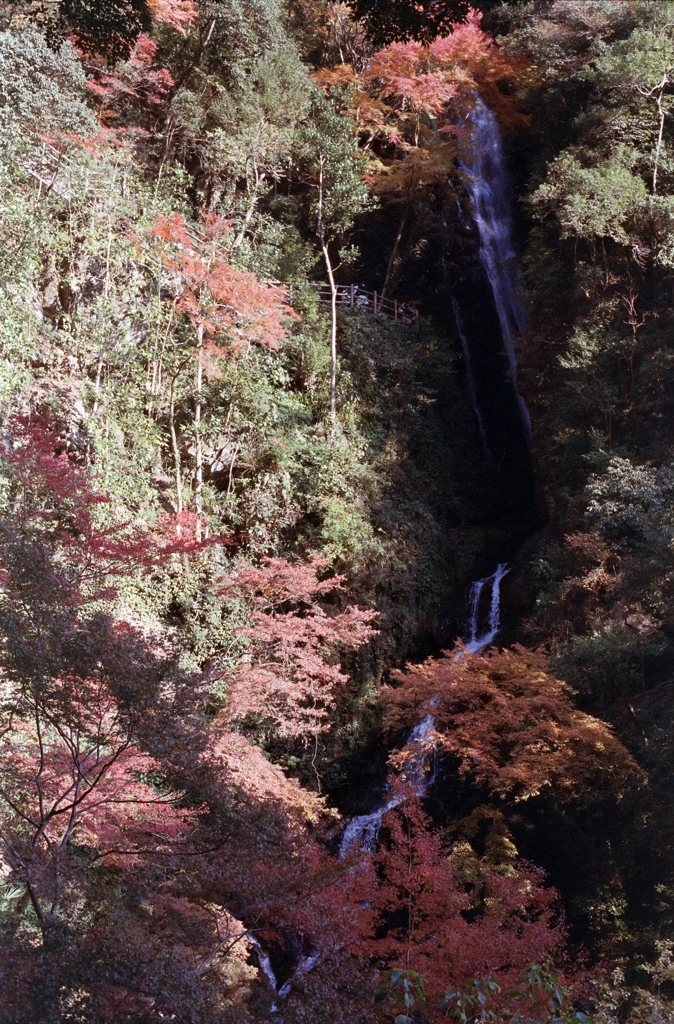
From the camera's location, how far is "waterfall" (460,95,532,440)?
1453 cm

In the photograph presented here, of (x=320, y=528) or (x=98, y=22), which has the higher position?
(x=98, y=22)

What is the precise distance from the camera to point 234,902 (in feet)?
17.6

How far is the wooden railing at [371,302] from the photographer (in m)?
13.2

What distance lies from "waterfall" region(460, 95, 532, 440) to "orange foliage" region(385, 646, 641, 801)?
27.8 feet

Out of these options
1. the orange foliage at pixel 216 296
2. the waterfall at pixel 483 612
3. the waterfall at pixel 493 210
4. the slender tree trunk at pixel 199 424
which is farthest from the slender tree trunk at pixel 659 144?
the slender tree trunk at pixel 199 424

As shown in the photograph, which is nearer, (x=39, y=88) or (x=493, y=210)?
(x=39, y=88)

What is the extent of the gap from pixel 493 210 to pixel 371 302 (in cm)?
409

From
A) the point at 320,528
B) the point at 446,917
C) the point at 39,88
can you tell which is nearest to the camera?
the point at 446,917

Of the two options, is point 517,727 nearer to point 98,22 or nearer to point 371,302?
point 98,22

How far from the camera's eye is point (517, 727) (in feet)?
23.4

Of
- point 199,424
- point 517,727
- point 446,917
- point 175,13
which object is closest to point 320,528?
point 199,424

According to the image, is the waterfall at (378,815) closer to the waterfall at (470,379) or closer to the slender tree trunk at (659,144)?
the waterfall at (470,379)

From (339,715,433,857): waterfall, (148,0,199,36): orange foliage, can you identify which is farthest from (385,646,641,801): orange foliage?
(148,0,199,36): orange foliage

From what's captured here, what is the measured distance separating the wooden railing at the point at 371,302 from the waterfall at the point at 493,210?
205cm
